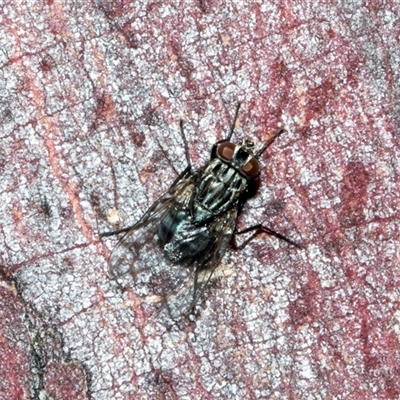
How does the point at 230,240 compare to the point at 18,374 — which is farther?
the point at 230,240

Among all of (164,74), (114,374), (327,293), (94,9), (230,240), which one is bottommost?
(114,374)

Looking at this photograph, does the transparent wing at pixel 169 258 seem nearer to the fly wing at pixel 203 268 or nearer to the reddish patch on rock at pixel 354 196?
the fly wing at pixel 203 268

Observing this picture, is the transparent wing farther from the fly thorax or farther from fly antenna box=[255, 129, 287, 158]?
fly antenna box=[255, 129, 287, 158]

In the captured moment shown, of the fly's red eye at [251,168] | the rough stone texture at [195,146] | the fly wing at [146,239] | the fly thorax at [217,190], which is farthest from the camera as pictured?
the fly thorax at [217,190]

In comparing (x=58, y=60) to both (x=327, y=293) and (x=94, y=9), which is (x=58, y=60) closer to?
(x=94, y=9)

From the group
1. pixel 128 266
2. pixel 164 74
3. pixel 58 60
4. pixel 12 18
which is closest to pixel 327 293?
pixel 128 266

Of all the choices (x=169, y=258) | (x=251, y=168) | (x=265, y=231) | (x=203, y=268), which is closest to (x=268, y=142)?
(x=251, y=168)

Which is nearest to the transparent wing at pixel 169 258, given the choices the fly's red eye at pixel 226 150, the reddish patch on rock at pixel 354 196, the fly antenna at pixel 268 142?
the fly's red eye at pixel 226 150
